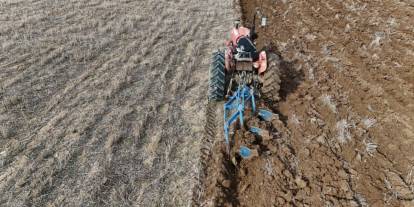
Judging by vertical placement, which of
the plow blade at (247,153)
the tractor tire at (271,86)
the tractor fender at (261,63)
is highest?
the tractor fender at (261,63)

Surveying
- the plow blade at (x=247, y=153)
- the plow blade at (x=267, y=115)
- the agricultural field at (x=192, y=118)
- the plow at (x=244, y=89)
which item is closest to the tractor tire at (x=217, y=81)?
the plow at (x=244, y=89)

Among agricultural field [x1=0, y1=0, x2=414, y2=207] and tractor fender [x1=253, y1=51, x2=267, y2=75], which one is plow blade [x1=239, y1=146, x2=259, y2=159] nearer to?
agricultural field [x1=0, y1=0, x2=414, y2=207]

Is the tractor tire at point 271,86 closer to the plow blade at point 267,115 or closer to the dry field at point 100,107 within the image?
the plow blade at point 267,115

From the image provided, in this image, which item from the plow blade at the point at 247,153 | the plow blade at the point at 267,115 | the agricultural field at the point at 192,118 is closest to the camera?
the agricultural field at the point at 192,118

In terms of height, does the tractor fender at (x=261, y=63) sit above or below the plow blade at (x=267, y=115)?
above

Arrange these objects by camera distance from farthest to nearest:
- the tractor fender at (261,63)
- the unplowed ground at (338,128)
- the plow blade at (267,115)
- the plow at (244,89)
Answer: the tractor fender at (261,63) < the plow blade at (267,115) < the plow at (244,89) < the unplowed ground at (338,128)

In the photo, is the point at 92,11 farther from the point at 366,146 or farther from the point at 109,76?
the point at 366,146

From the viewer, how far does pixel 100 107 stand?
695 centimetres

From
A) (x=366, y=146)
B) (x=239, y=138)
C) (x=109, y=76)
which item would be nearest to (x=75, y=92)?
(x=109, y=76)

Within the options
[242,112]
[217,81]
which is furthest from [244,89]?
[217,81]

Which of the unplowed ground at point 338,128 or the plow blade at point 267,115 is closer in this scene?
the unplowed ground at point 338,128

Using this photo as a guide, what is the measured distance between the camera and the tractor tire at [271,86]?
6602 millimetres

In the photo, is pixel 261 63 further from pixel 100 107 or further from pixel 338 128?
pixel 100 107

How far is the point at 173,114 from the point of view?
22.3ft
